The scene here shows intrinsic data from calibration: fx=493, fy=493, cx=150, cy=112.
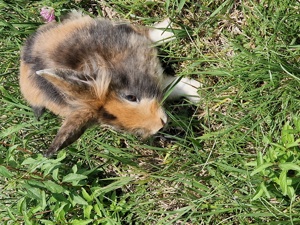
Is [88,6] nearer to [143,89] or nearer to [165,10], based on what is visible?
[165,10]

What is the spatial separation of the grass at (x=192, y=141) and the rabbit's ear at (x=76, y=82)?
0.77 metres

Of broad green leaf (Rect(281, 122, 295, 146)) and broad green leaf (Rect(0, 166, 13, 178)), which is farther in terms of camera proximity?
broad green leaf (Rect(0, 166, 13, 178))

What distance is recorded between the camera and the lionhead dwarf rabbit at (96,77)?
437 cm

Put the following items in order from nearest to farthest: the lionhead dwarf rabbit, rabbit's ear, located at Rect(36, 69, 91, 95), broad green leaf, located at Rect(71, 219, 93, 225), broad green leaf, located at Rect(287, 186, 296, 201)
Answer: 1. broad green leaf, located at Rect(287, 186, 296, 201)
2. rabbit's ear, located at Rect(36, 69, 91, 95)
3. the lionhead dwarf rabbit
4. broad green leaf, located at Rect(71, 219, 93, 225)

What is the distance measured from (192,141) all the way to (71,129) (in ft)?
3.92

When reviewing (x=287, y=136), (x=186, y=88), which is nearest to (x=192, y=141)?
(x=186, y=88)

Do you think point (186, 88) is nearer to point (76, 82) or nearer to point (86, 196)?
point (76, 82)

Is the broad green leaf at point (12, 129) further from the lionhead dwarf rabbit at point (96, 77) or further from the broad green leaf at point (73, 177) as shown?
the broad green leaf at point (73, 177)

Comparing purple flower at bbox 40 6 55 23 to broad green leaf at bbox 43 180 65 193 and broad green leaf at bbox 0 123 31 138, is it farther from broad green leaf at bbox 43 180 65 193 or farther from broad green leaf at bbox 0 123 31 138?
broad green leaf at bbox 43 180 65 193

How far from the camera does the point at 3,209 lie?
220 inches

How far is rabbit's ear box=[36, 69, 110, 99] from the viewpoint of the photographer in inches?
162

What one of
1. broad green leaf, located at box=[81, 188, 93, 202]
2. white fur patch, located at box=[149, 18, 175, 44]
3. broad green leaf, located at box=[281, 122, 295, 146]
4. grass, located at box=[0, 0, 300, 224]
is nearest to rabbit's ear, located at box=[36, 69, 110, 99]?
grass, located at box=[0, 0, 300, 224]

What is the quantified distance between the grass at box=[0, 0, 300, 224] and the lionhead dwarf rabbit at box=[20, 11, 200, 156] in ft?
0.92

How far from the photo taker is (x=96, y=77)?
14.6 feet
